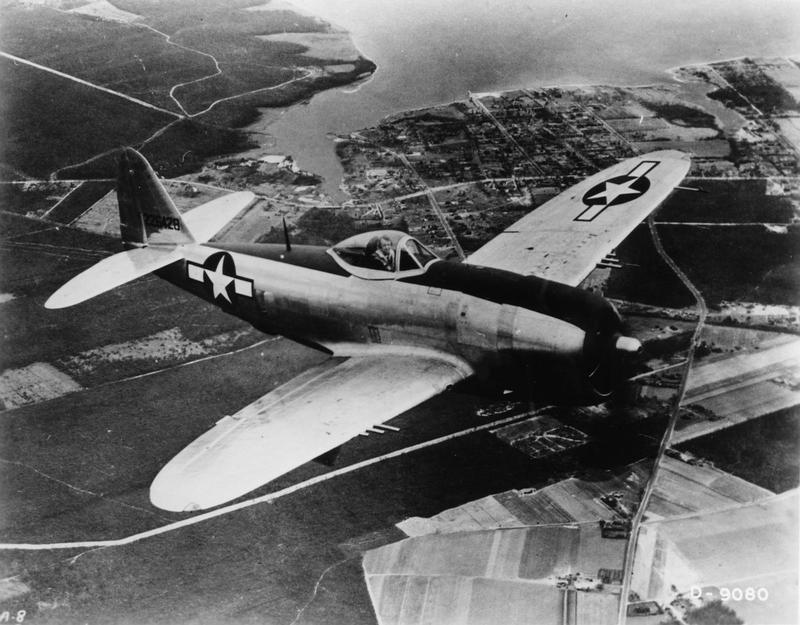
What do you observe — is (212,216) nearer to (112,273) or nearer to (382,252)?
(112,273)

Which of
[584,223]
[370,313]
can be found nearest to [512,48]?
[584,223]

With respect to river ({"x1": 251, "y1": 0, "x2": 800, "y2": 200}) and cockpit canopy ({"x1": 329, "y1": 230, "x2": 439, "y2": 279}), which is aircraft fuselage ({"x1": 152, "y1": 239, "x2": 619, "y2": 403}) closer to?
cockpit canopy ({"x1": 329, "y1": 230, "x2": 439, "y2": 279})

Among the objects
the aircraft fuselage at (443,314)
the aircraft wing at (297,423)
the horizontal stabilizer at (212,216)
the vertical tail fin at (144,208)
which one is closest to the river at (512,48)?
the horizontal stabilizer at (212,216)

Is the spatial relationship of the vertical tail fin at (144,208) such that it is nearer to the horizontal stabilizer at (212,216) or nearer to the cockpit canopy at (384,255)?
the horizontal stabilizer at (212,216)

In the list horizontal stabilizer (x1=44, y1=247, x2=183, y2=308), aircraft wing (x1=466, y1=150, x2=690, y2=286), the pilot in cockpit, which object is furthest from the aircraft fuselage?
aircraft wing (x1=466, y1=150, x2=690, y2=286)

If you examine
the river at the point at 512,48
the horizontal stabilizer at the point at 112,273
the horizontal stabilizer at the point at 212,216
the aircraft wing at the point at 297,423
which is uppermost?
the river at the point at 512,48

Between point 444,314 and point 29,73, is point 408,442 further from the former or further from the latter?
point 29,73

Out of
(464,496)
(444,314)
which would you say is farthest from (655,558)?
(444,314)

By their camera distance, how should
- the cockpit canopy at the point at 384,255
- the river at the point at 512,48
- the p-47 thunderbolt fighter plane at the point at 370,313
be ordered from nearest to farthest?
the p-47 thunderbolt fighter plane at the point at 370,313, the cockpit canopy at the point at 384,255, the river at the point at 512,48
